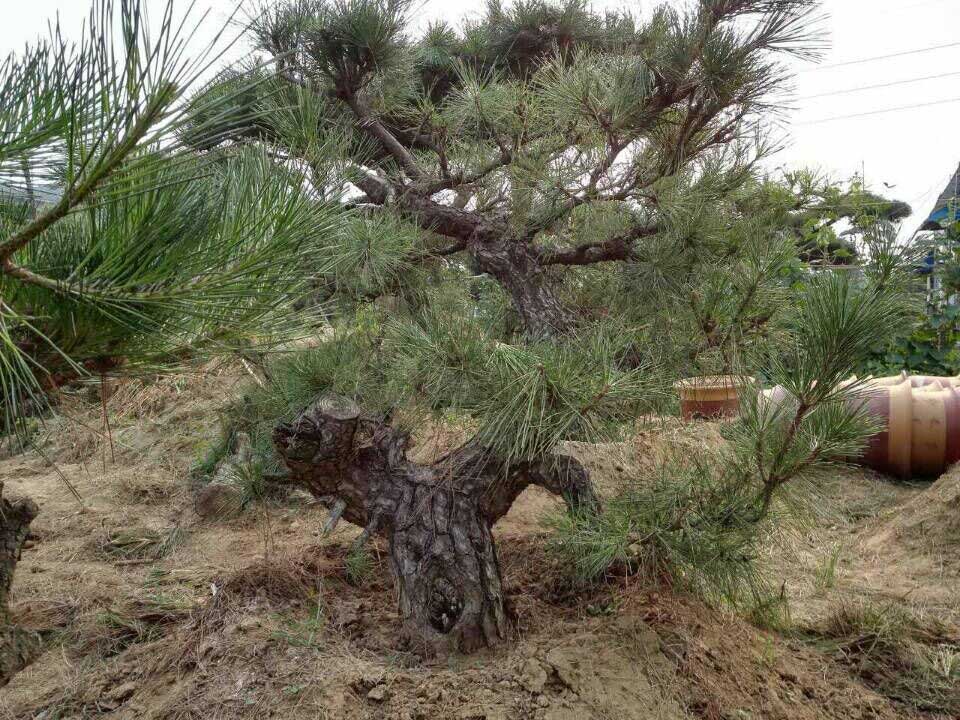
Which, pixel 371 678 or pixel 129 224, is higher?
pixel 129 224

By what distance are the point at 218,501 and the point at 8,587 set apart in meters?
1.20

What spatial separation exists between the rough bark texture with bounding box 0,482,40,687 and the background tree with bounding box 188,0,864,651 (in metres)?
0.50

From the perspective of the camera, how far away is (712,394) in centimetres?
197

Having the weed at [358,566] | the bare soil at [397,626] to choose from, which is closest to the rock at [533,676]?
the bare soil at [397,626]

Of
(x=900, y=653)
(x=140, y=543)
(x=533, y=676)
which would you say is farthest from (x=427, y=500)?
(x=140, y=543)

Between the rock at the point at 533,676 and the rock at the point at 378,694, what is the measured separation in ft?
0.73

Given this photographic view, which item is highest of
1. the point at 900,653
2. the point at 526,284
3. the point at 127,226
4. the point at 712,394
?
the point at 127,226

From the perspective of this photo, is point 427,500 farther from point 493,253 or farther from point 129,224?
point 129,224

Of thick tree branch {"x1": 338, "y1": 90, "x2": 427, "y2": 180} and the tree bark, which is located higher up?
thick tree branch {"x1": 338, "y1": 90, "x2": 427, "y2": 180}

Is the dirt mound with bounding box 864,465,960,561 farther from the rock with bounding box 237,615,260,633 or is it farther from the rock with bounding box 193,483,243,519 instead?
the rock with bounding box 193,483,243,519

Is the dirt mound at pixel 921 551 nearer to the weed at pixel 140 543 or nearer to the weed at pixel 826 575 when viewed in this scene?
the weed at pixel 826 575

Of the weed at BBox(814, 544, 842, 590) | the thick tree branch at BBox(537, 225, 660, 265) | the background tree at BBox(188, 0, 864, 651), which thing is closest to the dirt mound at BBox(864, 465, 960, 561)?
the weed at BBox(814, 544, 842, 590)

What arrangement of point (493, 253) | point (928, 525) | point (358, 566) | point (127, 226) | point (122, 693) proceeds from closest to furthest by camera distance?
point (127, 226), point (122, 693), point (358, 566), point (493, 253), point (928, 525)

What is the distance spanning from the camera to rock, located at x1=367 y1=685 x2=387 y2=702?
112 centimetres
